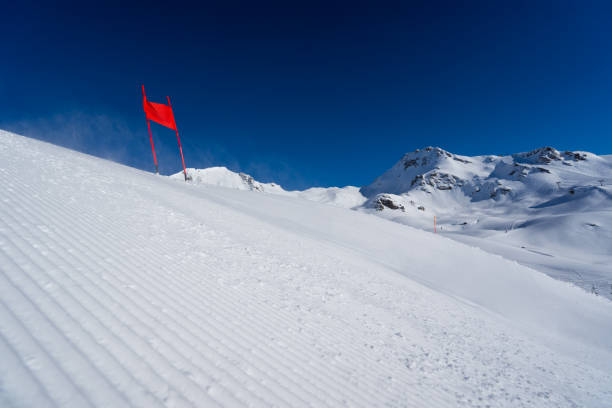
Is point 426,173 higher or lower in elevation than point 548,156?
lower

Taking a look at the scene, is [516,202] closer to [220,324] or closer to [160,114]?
[160,114]

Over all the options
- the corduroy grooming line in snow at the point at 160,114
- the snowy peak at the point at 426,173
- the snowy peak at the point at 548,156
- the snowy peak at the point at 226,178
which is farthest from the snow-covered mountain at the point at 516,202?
the corduroy grooming line in snow at the point at 160,114

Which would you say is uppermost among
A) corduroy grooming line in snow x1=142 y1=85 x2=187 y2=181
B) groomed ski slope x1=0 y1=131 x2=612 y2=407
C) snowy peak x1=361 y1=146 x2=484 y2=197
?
snowy peak x1=361 y1=146 x2=484 y2=197

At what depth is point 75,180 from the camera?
7.46 meters

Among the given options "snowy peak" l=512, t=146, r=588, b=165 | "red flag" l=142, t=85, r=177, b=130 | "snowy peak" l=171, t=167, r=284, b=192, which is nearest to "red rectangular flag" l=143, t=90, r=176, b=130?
"red flag" l=142, t=85, r=177, b=130

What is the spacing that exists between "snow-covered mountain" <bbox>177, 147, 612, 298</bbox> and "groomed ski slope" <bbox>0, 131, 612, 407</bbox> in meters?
15.8

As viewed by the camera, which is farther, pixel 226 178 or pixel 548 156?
pixel 226 178

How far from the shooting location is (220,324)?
9.95 ft

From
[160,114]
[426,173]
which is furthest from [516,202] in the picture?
[160,114]

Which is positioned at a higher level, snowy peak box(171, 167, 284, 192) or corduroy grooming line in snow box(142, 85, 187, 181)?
snowy peak box(171, 167, 284, 192)

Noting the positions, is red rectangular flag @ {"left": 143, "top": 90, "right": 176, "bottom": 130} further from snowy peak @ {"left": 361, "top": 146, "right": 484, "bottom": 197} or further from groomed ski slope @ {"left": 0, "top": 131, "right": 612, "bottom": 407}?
snowy peak @ {"left": 361, "top": 146, "right": 484, "bottom": 197}

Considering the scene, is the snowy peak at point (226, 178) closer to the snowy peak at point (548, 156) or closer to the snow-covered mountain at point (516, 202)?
the snow-covered mountain at point (516, 202)

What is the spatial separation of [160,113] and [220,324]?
1580cm

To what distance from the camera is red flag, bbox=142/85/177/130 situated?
1473 cm
